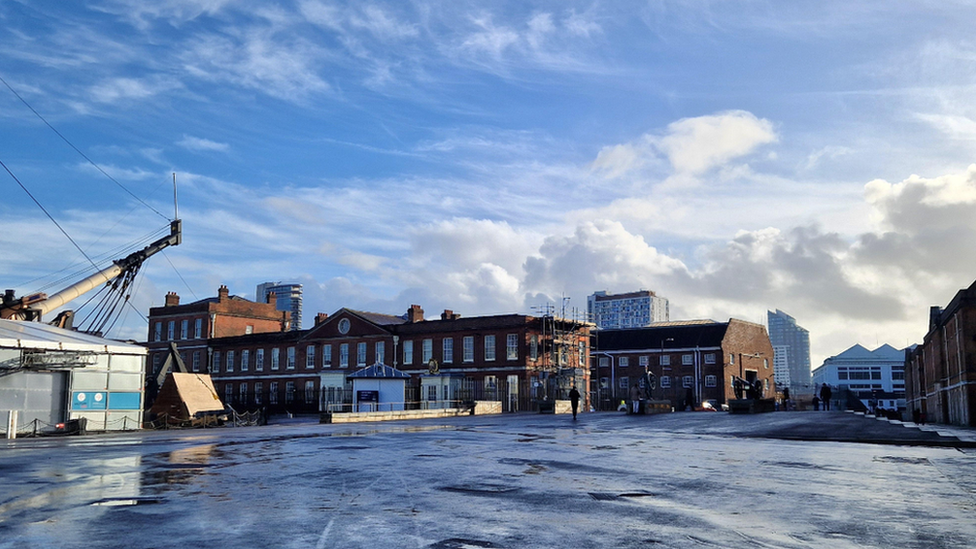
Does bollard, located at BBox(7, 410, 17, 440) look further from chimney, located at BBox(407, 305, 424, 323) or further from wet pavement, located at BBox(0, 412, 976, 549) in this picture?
chimney, located at BBox(407, 305, 424, 323)

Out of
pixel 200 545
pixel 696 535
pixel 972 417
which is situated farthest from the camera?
pixel 972 417

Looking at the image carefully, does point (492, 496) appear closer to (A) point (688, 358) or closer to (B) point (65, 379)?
(B) point (65, 379)

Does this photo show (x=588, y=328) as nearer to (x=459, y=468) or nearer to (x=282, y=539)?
(x=459, y=468)

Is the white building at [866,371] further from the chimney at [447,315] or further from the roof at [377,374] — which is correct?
the roof at [377,374]

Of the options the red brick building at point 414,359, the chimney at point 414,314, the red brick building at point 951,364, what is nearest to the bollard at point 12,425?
the red brick building at point 414,359

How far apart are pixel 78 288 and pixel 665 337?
192 feet

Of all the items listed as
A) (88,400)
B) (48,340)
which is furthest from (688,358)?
(48,340)

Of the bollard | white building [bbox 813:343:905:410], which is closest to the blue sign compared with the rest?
the bollard

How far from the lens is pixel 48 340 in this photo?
1259 inches

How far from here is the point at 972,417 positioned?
27750mm

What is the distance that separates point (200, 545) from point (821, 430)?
22631mm

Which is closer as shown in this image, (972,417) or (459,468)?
(459,468)

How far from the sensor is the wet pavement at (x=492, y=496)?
312 inches

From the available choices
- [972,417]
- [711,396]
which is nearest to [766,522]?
[972,417]
